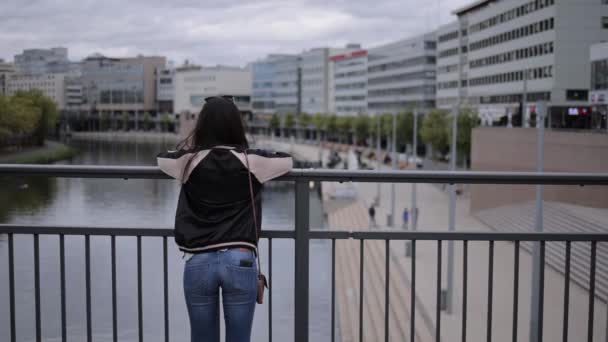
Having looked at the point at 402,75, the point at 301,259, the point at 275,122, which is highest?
the point at 402,75

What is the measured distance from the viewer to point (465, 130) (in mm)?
53531

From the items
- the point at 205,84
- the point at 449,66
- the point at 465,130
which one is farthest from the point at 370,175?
the point at 449,66

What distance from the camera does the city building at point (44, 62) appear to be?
21219 millimetres

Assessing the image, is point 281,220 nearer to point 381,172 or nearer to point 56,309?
point 56,309

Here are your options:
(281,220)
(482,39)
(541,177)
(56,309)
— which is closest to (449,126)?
(482,39)

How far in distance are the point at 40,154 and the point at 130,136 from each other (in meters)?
18.3

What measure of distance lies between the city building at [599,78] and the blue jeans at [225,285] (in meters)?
29.8

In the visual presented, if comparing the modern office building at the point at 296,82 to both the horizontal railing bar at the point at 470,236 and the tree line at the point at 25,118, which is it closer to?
the tree line at the point at 25,118

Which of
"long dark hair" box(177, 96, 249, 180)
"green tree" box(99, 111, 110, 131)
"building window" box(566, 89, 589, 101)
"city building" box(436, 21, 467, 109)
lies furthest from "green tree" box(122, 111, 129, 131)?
"city building" box(436, 21, 467, 109)

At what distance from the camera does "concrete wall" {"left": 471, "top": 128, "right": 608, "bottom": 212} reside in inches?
1065

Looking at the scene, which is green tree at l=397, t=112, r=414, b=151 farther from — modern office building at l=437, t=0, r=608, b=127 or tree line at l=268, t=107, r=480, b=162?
modern office building at l=437, t=0, r=608, b=127

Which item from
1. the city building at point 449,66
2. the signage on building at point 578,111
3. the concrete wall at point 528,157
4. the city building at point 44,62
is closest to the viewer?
the city building at point 44,62

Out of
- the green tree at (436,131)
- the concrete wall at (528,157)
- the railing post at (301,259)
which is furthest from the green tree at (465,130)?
the railing post at (301,259)

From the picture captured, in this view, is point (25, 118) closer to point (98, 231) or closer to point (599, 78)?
point (98, 231)
